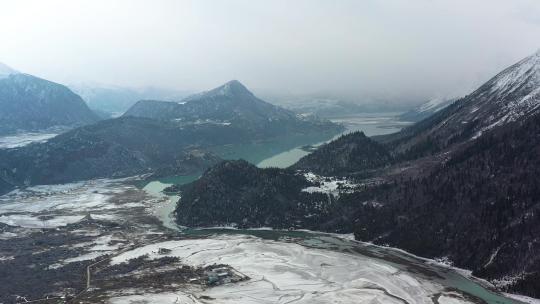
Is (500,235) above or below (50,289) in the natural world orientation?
above

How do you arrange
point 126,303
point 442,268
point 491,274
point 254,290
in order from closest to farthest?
point 126,303 → point 254,290 → point 491,274 → point 442,268

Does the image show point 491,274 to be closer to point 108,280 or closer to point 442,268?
point 442,268

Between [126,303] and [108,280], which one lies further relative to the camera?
[108,280]

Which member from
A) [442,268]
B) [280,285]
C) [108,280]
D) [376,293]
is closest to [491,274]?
[442,268]

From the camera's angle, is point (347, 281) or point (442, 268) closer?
point (347, 281)

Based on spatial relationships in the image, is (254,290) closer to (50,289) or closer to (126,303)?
(126,303)

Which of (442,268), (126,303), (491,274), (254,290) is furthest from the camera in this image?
(442,268)

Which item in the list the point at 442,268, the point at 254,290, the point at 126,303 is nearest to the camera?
the point at 126,303

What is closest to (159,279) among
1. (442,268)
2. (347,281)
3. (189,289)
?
(189,289)

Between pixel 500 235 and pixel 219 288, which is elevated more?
pixel 500 235
